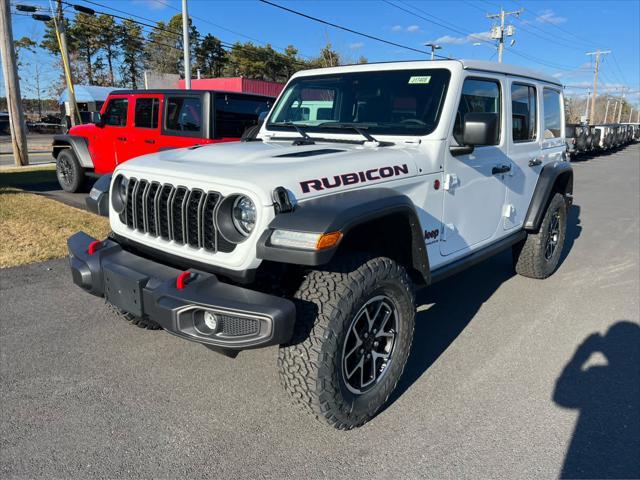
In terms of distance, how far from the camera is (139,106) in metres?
8.02

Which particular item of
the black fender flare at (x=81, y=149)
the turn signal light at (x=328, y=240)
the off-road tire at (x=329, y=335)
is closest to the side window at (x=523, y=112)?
the off-road tire at (x=329, y=335)

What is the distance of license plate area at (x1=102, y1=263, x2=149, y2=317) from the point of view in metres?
2.44

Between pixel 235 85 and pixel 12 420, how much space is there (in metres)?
31.5

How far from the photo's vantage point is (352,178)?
2.61 metres

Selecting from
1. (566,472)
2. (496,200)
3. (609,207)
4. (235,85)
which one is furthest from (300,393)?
(235,85)

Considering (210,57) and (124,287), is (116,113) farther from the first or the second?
(210,57)

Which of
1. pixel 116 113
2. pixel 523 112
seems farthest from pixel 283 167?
pixel 116 113

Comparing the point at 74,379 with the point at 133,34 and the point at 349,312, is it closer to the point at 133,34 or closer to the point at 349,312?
the point at 349,312

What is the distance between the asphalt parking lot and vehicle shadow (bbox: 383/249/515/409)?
2cm

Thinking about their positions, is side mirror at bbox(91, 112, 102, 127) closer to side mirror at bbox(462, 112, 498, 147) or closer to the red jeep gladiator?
the red jeep gladiator

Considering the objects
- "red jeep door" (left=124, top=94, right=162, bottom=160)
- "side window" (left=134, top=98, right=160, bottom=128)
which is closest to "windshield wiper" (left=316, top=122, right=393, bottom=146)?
"red jeep door" (left=124, top=94, right=162, bottom=160)

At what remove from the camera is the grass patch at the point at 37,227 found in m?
5.58

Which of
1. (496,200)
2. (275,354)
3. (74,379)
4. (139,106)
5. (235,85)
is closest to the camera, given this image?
(74,379)

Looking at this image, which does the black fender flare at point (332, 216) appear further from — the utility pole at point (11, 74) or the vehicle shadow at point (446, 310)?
the utility pole at point (11, 74)
